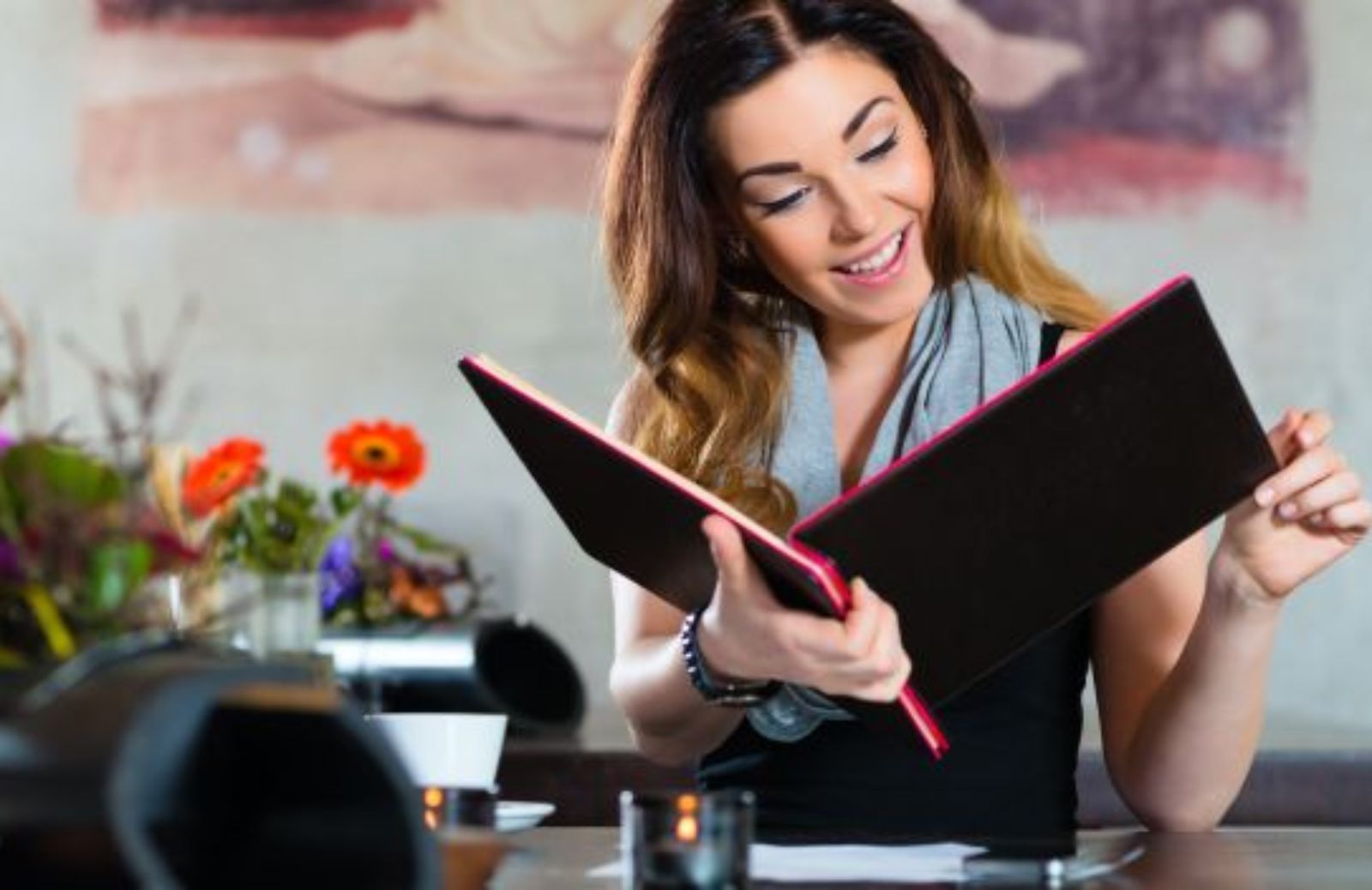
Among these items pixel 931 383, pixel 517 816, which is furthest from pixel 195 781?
pixel 931 383

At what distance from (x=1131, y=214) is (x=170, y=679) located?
324 centimetres

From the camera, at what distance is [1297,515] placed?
183 centimetres

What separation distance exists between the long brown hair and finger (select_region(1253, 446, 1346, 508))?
481 millimetres

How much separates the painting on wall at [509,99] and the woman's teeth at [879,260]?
75.9 inches

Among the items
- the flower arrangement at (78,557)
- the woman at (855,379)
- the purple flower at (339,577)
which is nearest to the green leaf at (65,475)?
the flower arrangement at (78,557)

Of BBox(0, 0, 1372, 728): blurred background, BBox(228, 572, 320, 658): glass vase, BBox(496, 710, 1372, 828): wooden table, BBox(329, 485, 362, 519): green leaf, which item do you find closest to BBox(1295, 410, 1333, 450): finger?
BBox(228, 572, 320, 658): glass vase

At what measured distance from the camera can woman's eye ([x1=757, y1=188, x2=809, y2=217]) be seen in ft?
→ 6.86

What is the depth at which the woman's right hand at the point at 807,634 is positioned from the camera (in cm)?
159

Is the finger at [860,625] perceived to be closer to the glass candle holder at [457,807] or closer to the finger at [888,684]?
the finger at [888,684]

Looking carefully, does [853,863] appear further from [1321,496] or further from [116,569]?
[116,569]

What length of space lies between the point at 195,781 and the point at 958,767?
3.68 feet

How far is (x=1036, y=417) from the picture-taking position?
164 cm

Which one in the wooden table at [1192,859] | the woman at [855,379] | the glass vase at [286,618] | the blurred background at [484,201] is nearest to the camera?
the wooden table at [1192,859]

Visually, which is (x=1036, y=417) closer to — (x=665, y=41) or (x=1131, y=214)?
(x=665, y=41)
